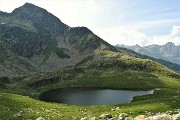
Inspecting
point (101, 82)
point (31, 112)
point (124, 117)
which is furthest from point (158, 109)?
point (101, 82)

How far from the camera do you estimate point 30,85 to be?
182625 millimetres

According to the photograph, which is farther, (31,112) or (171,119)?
(31,112)

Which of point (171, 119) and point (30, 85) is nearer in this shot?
point (171, 119)

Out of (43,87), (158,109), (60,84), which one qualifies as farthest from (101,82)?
(158,109)

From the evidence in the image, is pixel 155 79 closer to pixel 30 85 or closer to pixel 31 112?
pixel 30 85

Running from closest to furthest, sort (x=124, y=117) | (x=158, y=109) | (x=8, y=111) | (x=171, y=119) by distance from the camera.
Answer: (x=171, y=119), (x=124, y=117), (x=8, y=111), (x=158, y=109)

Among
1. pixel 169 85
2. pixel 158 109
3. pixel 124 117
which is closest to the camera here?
pixel 124 117

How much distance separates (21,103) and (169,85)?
12050cm

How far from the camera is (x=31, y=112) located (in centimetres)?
6456

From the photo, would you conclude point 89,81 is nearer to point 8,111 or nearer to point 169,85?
point 169,85

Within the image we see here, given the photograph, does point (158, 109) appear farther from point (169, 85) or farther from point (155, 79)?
point (155, 79)

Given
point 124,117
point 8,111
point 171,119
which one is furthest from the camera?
point 8,111

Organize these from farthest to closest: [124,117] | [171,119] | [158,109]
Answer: [158,109]
[124,117]
[171,119]

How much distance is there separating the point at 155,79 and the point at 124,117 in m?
144
